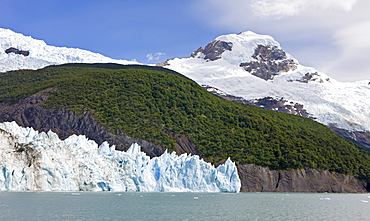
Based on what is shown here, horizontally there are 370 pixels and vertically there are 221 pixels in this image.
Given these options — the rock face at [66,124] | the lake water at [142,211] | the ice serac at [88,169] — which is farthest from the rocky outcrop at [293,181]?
the lake water at [142,211]

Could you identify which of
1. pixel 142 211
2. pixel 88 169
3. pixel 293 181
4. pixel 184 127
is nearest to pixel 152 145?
pixel 184 127

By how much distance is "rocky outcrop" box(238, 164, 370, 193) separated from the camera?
117875 millimetres

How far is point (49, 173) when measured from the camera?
2886 inches

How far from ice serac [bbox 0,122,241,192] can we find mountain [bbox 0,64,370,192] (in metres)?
23.4

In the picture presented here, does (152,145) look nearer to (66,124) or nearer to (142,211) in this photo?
(66,124)

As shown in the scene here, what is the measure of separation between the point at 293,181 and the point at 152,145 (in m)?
39.6

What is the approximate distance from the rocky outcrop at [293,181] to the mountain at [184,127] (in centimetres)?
29

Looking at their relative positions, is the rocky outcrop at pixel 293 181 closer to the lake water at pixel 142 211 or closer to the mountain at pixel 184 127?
the mountain at pixel 184 127

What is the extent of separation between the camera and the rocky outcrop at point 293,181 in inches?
4641

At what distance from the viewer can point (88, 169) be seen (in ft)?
258

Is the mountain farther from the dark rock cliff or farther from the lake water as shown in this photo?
the lake water

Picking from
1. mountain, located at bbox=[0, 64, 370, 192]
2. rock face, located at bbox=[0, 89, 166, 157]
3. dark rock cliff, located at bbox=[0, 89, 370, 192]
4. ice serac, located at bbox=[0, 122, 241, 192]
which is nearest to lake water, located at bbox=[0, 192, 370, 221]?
ice serac, located at bbox=[0, 122, 241, 192]

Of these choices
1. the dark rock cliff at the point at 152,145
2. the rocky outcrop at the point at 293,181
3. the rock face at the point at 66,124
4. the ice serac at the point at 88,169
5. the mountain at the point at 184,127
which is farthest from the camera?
the mountain at the point at 184,127

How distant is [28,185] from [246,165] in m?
65.7
